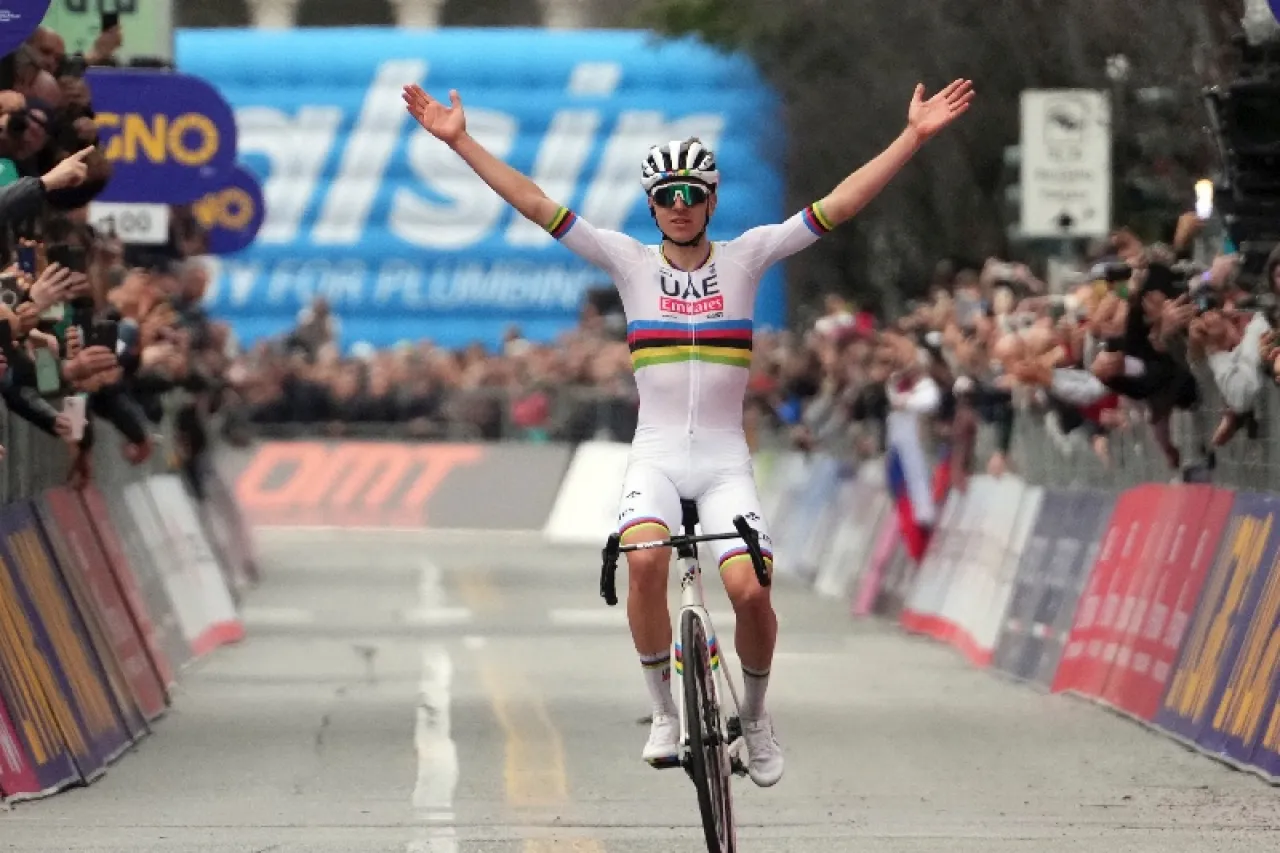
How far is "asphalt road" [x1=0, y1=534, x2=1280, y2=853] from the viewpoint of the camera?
39.9 feet

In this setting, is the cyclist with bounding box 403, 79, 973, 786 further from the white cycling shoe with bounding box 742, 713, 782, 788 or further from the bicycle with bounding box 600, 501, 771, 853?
the bicycle with bounding box 600, 501, 771, 853

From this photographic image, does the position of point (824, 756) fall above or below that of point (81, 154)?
below

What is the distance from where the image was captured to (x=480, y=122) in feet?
175

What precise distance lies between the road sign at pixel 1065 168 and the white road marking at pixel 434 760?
20.5 ft

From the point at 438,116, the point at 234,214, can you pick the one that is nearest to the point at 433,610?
the point at 234,214

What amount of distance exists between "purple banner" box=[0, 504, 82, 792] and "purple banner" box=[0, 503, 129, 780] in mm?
12

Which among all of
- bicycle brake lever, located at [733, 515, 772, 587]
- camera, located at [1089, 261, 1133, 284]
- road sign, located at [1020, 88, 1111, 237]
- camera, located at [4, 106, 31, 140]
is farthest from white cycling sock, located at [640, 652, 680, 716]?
road sign, located at [1020, 88, 1111, 237]

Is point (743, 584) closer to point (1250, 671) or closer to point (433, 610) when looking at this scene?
point (1250, 671)

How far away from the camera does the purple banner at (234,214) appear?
27.0 metres

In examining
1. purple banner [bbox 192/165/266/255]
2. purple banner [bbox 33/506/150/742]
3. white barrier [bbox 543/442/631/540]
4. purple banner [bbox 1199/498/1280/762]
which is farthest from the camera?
white barrier [bbox 543/442/631/540]

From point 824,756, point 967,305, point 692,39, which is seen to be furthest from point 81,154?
point 692,39

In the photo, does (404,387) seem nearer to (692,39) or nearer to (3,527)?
(692,39)

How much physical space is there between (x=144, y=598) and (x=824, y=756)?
17.9ft

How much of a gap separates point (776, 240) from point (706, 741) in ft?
6.43
